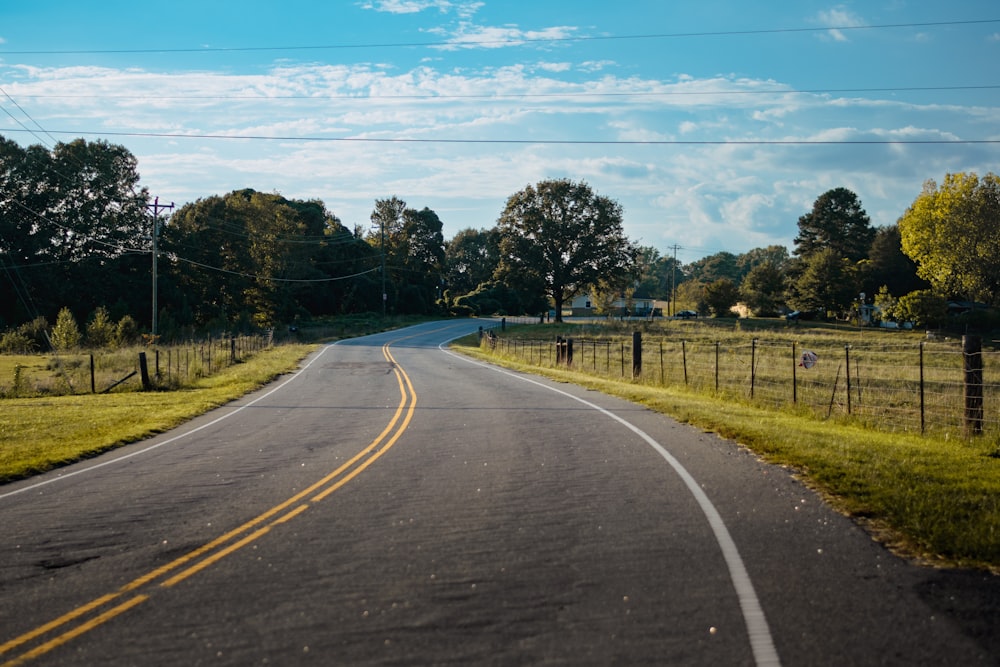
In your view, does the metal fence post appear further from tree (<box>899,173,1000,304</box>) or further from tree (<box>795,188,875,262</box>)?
tree (<box>795,188,875,262</box>)

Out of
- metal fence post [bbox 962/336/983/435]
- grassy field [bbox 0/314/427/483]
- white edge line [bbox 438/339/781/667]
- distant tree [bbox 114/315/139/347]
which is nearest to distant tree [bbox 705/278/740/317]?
distant tree [bbox 114/315/139/347]

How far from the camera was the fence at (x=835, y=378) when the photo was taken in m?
15.3

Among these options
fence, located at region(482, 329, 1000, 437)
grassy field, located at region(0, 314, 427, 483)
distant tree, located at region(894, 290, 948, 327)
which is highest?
distant tree, located at region(894, 290, 948, 327)

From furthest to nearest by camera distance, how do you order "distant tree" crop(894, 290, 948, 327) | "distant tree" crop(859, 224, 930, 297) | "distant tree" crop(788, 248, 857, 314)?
"distant tree" crop(859, 224, 930, 297) → "distant tree" crop(788, 248, 857, 314) → "distant tree" crop(894, 290, 948, 327)

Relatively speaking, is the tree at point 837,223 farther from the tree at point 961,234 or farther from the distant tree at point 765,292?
the tree at point 961,234

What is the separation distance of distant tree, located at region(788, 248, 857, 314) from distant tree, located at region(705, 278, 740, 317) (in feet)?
32.8

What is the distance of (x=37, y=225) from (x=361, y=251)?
138 feet

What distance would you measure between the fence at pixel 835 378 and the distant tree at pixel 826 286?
127 feet

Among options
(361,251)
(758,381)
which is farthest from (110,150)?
(758,381)

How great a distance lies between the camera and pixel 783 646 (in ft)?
15.9

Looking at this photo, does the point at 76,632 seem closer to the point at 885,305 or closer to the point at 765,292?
the point at 885,305

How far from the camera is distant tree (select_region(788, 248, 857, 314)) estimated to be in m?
92.1

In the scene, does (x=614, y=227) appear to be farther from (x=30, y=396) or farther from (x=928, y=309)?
(x=30, y=396)

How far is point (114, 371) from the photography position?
32438mm
